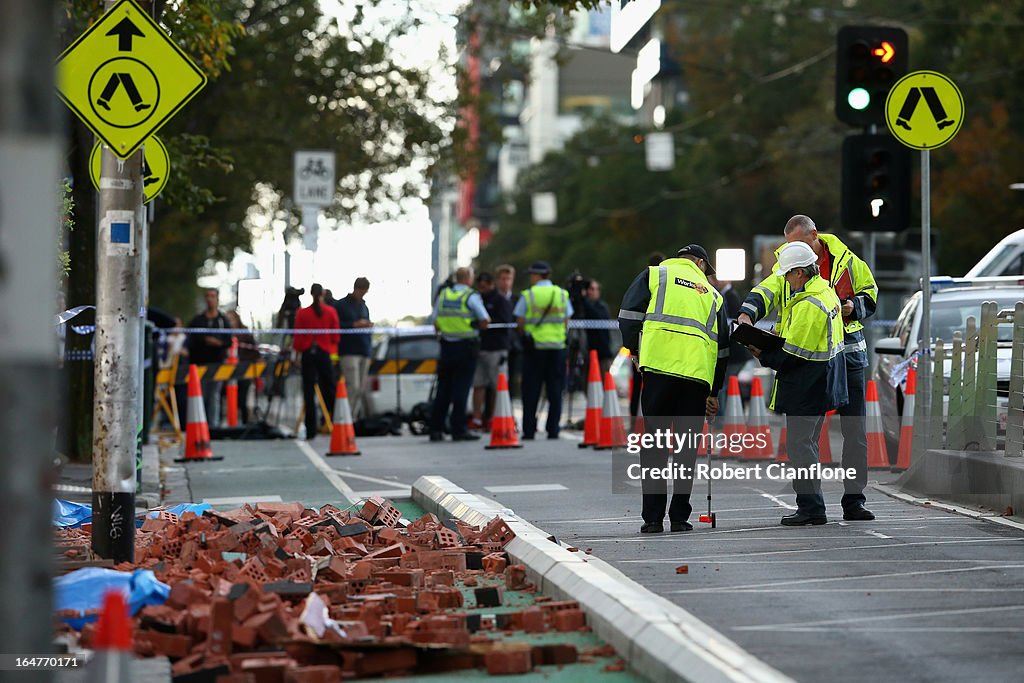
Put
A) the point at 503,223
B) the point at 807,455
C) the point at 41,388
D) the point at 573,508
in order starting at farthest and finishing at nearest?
the point at 503,223
the point at 573,508
the point at 807,455
the point at 41,388

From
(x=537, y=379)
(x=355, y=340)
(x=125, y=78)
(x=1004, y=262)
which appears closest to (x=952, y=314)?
(x=1004, y=262)

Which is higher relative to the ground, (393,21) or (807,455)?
(393,21)

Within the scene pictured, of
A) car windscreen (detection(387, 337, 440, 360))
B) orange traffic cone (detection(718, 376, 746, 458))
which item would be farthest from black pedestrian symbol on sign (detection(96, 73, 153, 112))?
car windscreen (detection(387, 337, 440, 360))

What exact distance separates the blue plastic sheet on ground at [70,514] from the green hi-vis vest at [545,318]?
32.7 feet

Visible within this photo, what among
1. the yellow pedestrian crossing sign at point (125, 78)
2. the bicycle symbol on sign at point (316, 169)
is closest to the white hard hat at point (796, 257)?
the yellow pedestrian crossing sign at point (125, 78)

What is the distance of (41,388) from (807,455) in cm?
788

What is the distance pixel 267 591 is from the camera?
7863 mm

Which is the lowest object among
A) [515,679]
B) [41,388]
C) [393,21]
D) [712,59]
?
[515,679]

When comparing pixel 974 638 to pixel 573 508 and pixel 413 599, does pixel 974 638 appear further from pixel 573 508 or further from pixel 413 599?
pixel 573 508

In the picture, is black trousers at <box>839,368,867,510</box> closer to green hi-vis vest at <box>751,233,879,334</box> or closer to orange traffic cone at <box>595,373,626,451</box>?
green hi-vis vest at <box>751,233,879,334</box>

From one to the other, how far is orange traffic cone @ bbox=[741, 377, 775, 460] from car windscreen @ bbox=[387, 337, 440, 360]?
8.00m

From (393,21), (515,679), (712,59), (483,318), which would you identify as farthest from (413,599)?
(712,59)

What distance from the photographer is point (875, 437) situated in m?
16.0

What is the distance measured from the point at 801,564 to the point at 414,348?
52.9 feet
